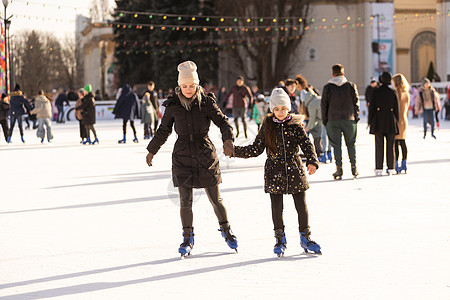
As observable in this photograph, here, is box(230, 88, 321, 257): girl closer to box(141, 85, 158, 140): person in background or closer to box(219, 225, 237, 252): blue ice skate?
box(219, 225, 237, 252): blue ice skate

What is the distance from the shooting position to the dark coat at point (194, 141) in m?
6.31

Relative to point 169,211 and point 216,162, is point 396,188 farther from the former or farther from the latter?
point 216,162

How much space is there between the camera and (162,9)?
45.7 metres

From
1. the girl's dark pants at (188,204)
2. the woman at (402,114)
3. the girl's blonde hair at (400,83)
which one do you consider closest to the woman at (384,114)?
the woman at (402,114)

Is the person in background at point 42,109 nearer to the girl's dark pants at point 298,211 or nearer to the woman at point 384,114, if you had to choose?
the woman at point 384,114

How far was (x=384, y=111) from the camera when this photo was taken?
1195 cm

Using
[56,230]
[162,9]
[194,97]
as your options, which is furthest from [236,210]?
[162,9]

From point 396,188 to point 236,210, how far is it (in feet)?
8.92

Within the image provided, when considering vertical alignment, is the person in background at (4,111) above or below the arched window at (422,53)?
below

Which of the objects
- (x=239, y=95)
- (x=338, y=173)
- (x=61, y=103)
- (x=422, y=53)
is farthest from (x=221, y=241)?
(x=422, y=53)

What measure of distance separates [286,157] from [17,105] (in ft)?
61.6

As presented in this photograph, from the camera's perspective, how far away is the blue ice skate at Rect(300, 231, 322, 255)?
622cm

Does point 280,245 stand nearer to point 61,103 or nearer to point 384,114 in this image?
point 384,114

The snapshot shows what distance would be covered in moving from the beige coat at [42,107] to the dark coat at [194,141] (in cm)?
1605
